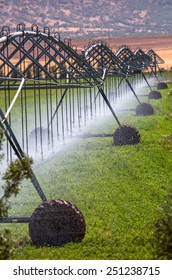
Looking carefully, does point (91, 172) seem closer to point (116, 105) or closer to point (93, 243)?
point (93, 243)

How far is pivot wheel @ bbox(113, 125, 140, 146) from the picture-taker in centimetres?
2906

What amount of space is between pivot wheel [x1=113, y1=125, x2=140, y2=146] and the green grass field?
0.28 meters

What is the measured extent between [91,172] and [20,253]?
928 centimetres

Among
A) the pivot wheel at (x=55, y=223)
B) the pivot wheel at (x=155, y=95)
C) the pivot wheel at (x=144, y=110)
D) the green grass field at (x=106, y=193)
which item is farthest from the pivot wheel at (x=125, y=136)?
the pivot wheel at (x=155, y=95)

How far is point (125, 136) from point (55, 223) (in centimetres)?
1542

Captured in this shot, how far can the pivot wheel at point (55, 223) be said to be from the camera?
13898 millimetres

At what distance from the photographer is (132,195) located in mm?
19469

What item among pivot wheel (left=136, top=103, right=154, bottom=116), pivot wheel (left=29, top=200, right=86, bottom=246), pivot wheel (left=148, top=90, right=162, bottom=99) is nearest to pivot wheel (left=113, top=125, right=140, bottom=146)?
pivot wheel (left=136, top=103, right=154, bottom=116)

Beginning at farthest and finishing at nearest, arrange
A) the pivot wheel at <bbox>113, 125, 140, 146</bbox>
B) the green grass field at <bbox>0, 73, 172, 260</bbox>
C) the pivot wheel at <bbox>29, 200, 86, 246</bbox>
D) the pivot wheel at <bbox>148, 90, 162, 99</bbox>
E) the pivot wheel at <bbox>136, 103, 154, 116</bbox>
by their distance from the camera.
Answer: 1. the pivot wheel at <bbox>148, 90, 162, 99</bbox>
2. the pivot wheel at <bbox>136, 103, 154, 116</bbox>
3. the pivot wheel at <bbox>113, 125, 140, 146</bbox>
4. the green grass field at <bbox>0, 73, 172, 260</bbox>
5. the pivot wheel at <bbox>29, 200, 86, 246</bbox>

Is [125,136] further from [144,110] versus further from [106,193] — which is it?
[144,110]

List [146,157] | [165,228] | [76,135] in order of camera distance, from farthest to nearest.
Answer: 1. [76,135]
2. [146,157]
3. [165,228]

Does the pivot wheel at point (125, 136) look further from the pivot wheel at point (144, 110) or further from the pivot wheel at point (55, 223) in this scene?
the pivot wheel at point (55, 223)

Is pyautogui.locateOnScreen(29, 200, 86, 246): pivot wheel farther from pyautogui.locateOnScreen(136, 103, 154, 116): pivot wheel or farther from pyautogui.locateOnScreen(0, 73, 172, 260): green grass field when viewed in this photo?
pyautogui.locateOnScreen(136, 103, 154, 116): pivot wheel
